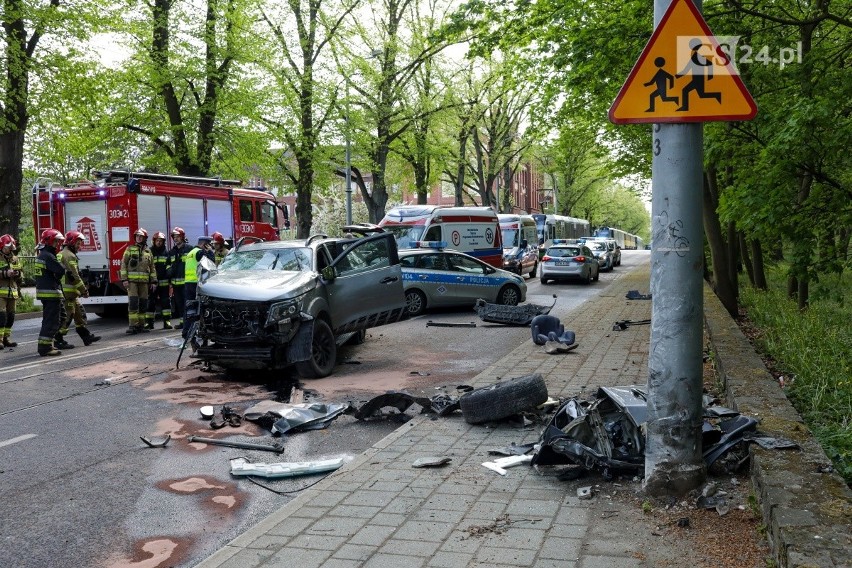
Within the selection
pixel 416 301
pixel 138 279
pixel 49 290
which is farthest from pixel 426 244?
pixel 49 290

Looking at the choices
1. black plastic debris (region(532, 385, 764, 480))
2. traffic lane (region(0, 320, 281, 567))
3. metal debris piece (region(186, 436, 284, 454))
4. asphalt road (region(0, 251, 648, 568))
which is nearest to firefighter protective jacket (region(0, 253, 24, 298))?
asphalt road (region(0, 251, 648, 568))

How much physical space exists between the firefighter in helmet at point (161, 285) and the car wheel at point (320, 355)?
6.38m

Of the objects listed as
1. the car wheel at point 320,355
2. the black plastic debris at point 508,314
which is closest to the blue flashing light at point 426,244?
the black plastic debris at point 508,314

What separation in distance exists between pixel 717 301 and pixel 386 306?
699cm

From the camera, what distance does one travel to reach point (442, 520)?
427 centimetres

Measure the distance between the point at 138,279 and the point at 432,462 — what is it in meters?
10.7

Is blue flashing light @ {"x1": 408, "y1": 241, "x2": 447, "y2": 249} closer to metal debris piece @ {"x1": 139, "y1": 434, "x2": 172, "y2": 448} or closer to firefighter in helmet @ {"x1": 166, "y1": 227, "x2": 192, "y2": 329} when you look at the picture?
firefighter in helmet @ {"x1": 166, "y1": 227, "x2": 192, "y2": 329}

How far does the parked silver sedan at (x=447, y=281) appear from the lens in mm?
16875

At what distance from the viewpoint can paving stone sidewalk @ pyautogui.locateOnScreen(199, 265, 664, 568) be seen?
375 cm

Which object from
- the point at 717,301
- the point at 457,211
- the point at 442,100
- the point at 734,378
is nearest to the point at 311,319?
the point at 734,378

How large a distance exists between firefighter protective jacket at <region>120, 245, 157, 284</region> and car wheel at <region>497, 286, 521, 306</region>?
7.74 m

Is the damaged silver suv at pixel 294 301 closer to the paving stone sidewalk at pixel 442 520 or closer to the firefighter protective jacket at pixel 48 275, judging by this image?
the firefighter protective jacket at pixel 48 275

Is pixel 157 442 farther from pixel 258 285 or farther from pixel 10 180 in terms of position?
pixel 10 180

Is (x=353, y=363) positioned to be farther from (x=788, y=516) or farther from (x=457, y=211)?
(x=457, y=211)
